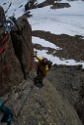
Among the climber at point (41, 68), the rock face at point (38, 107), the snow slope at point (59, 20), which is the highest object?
the climber at point (41, 68)

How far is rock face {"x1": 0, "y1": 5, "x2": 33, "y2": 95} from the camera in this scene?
1599 cm

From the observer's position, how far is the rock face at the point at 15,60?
1599 cm

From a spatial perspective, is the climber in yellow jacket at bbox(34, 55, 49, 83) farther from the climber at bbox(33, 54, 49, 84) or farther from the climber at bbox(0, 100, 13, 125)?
the climber at bbox(0, 100, 13, 125)

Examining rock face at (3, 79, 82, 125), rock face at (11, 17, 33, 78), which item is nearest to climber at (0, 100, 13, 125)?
rock face at (3, 79, 82, 125)

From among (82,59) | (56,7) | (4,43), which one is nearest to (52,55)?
(82,59)

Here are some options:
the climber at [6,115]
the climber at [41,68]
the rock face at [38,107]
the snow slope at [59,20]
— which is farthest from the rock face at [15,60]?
the snow slope at [59,20]

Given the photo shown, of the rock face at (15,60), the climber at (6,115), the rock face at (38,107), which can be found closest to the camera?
the climber at (6,115)

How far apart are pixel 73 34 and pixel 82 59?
12.5 metres

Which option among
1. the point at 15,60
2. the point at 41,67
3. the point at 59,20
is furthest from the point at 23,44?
the point at 59,20

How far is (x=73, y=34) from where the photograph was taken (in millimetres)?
49688

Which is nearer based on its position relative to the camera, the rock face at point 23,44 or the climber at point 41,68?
the climber at point 41,68

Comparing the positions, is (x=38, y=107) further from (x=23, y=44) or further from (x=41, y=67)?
(x=23, y=44)

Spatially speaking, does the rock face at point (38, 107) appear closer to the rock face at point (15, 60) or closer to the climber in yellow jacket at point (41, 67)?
the rock face at point (15, 60)

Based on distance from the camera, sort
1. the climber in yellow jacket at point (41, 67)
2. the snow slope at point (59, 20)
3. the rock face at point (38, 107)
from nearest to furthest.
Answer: the rock face at point (38, 107)
the climber in yellow jacket at point (41, 67)
the snow slope at point (59, 20)
